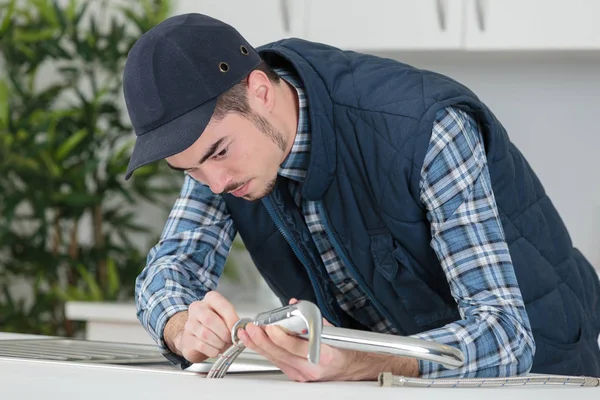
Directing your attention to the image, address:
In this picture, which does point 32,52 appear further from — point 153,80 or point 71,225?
point 153,80

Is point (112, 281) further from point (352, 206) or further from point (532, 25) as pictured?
point (352, 206)

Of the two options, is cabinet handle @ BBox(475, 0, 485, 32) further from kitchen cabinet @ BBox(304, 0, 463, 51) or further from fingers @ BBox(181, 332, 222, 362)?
fingers @ BBox(181, 332, 222, 362)

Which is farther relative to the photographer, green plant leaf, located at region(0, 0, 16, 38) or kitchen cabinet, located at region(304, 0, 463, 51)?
green plant leaf, located at region(0, 0, 16, 38)

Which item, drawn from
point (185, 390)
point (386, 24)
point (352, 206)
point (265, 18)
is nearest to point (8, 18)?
point (265, 18)

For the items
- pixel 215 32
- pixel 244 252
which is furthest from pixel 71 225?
pixel 215 32

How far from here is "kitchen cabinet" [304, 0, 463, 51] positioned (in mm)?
2395

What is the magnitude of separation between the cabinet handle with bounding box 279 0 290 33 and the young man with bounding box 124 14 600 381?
1.15 metres

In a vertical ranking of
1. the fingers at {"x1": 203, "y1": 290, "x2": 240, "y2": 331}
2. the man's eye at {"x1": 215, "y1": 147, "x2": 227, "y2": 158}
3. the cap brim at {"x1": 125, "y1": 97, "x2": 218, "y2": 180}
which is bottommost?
the fingers at {"x1": 203, "y1": 290, "x2": 240, "y2": 331}

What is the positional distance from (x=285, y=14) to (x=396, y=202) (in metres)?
1.40

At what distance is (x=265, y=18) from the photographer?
2.54 m

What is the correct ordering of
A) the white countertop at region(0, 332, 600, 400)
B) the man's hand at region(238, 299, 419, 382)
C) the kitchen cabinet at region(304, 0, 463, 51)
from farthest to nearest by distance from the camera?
the kitchen cabinet at region(304, 0, 463, 51)
the man's hand at region(238, 299, 419, 382)
the white countertop at region(0, 332, 600, 400)

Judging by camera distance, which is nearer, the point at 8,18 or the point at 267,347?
the point at 267,347

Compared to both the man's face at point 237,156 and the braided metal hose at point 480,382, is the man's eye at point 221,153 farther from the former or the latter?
the braided metal hose at point 480,382

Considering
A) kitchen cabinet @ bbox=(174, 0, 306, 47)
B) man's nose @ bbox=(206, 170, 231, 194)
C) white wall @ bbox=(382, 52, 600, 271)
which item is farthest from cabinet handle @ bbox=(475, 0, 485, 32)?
man's nose @ bbox=(206, 170, 231, 194)
